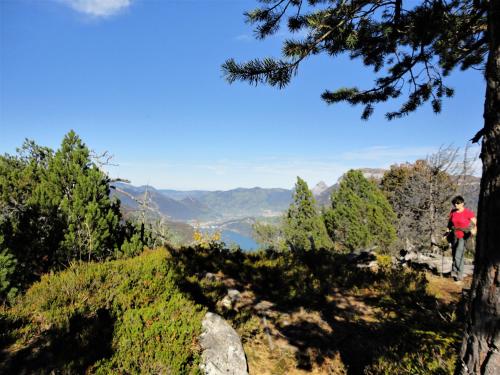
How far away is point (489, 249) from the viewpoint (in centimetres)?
237

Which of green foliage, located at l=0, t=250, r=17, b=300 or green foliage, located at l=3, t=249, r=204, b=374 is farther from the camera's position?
green foliage, located at l=0, t=250, r=17, b=300

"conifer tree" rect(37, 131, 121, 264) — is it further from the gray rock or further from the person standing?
the person standing

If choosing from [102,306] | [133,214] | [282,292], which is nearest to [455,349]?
[282,292]

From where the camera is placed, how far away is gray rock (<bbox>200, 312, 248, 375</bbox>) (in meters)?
4.23

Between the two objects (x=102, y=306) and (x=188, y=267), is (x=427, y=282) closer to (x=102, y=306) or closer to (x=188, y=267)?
(x=188, y=267)

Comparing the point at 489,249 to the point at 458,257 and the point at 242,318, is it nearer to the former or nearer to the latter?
the point at 242,318

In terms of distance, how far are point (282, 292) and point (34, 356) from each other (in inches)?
193

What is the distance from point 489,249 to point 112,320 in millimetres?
5217

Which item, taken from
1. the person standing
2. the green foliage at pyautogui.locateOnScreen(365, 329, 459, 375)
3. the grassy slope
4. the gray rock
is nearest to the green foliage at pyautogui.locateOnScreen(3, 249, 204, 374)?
the grassy slope

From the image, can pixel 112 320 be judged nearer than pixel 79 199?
Yes

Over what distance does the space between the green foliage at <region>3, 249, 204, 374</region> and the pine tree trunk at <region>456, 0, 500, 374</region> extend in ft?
10.9

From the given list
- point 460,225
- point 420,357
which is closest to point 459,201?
point 460,225

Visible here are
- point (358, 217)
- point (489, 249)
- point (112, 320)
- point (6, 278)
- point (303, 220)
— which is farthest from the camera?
point (303, 220)

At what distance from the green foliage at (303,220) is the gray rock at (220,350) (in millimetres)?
26427
